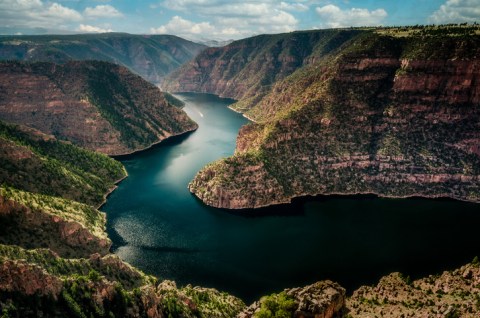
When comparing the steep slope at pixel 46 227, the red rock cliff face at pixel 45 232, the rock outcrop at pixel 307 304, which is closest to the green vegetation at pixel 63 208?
the steep slope at pixel 46 227

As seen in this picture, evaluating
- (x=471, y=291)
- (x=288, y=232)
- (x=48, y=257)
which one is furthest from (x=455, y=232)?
(x=48, y=257)

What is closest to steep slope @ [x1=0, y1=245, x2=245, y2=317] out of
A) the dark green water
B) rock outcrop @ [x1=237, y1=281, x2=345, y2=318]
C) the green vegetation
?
the dark green water

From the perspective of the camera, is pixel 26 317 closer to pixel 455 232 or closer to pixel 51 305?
pixel 51 305

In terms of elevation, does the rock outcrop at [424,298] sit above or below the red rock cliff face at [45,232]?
above

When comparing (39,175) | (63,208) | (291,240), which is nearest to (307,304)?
(291,240)

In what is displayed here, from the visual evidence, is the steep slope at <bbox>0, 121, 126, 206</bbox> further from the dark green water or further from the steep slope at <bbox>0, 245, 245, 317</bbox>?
the steep slope at <bbox>0, 245, 245, 317</bbox>

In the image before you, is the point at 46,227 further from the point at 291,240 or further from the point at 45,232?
the point at 291,240

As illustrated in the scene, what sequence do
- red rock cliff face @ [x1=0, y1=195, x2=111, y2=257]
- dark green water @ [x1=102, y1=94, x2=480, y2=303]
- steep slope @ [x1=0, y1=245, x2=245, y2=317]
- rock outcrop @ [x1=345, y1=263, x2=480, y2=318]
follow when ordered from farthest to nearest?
1. dark green water @ [x1=102, y1=94, x2=480, y2=303]
2. red rock cliff face @ [x1=0, y1=195, x2=111, y2=257]
3. rock outcrop @ [x1=345, y1=263, x2=480, y2=318]
4. steep slope @ [x1=0, y1=245, x2=245, y2=317]

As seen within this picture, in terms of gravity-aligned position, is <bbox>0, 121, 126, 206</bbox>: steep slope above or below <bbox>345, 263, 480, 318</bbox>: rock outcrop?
below

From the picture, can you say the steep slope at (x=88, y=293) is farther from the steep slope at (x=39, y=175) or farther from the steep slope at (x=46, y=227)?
the steep slope at (x=39, y=175)
